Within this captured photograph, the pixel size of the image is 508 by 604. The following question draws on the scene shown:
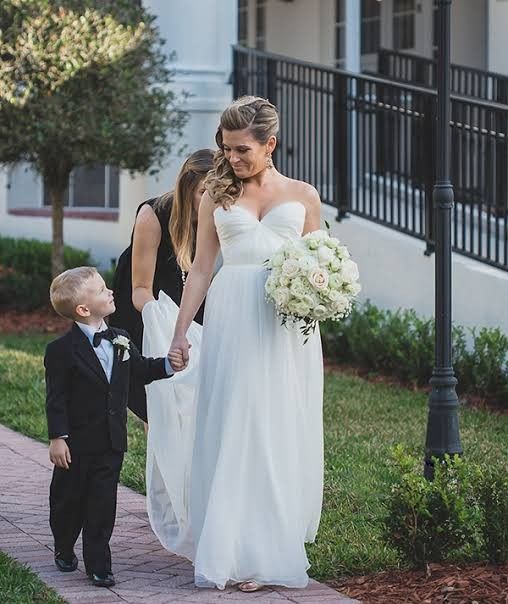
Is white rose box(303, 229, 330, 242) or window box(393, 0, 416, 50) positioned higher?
window box(393, 0, 416, 50)

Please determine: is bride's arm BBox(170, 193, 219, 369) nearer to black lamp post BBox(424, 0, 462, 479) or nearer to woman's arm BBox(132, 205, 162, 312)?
woman's arm BBox(132, 205, 162, 312)

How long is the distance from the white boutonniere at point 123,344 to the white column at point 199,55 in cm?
Result: 789

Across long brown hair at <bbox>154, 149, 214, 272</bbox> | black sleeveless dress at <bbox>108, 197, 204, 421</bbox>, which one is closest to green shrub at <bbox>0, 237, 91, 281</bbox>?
black sleeveless dress at <bbox>108, 197, 204, 421</bbox>

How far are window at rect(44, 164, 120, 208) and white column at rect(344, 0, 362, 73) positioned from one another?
3386 millimetres

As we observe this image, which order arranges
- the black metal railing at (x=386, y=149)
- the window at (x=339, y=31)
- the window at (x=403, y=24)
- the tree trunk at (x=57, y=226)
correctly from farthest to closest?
the window at (x=339, y=31), the window at (x=403, y=24), the tree trunk at (x=57, y=226), the black metal railing at (x=386, y=149)

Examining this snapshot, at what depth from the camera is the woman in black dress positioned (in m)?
6.14

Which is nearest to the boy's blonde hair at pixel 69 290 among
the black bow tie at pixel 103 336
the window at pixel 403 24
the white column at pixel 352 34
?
the black bow tie at pixel 103 336

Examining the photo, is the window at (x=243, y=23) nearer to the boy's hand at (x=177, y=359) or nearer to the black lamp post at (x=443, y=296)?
the black lamp post at (x=443, y=296)

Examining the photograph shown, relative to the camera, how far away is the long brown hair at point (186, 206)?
6102 mm

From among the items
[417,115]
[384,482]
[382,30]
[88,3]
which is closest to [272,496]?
[384,482]

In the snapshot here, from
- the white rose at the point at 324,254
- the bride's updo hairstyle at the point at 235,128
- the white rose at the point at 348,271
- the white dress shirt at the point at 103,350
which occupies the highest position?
the bride's updo hairstyle at the point at 235,128

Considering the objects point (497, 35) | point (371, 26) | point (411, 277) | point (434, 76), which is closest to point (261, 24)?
point (371, 26)

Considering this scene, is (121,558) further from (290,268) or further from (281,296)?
(290,268)

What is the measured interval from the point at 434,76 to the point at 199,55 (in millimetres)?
2647
